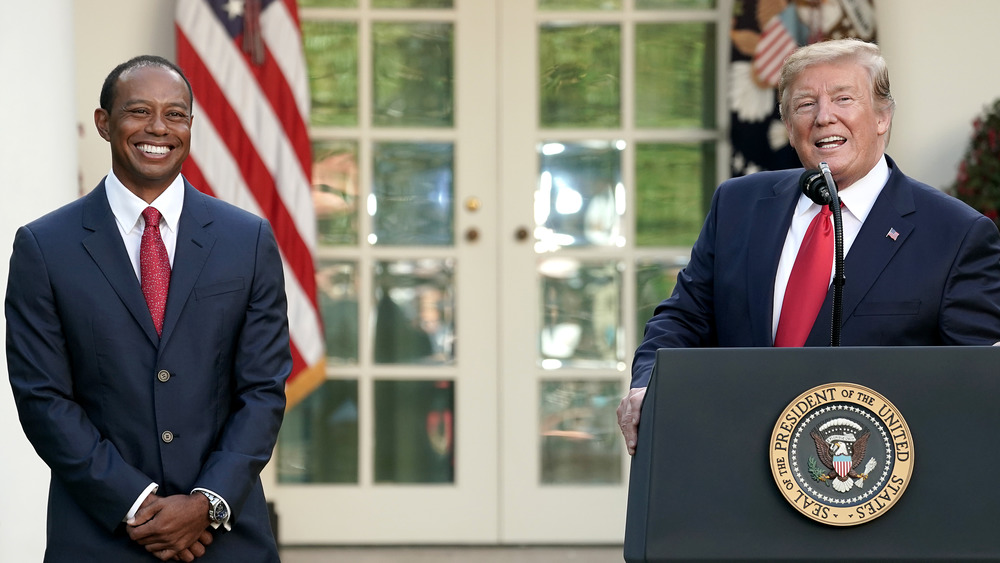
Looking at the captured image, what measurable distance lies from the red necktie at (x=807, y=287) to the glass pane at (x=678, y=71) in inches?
99.5

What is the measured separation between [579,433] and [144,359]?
2.64 metres

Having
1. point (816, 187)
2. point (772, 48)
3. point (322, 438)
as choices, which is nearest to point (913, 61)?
point (772, 48)

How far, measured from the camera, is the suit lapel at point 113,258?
1744 mm

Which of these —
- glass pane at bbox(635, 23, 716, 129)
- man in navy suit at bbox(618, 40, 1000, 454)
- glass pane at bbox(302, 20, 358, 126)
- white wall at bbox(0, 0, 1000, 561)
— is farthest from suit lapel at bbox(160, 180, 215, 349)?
glass pane at bbox(635, 23, 716, 129)

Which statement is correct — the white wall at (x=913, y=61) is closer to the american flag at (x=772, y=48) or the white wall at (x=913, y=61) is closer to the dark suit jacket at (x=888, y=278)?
the american flag at (x=772, y=48)

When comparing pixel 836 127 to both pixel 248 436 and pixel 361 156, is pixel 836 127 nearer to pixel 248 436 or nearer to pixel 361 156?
pixel 248 436

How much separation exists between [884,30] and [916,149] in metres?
0.43

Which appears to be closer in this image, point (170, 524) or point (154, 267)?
point (170, 524)

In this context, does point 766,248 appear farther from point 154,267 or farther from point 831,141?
point 154,267

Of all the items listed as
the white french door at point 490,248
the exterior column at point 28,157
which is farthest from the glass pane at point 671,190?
the exterior column at point 28,157

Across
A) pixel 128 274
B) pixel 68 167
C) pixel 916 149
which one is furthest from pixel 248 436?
pixel 916 149

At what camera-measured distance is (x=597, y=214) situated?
4.20 m

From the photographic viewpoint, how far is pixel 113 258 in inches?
69.4

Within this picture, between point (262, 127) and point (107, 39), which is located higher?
point (107, 39)
